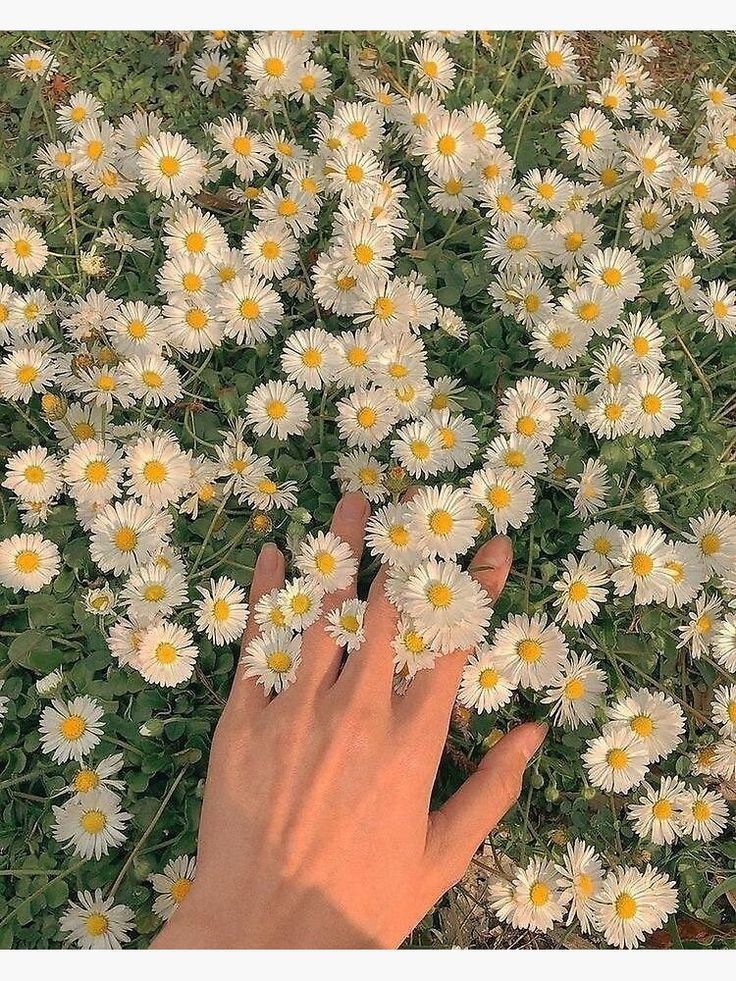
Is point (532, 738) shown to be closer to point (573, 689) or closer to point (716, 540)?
point (573, 689)

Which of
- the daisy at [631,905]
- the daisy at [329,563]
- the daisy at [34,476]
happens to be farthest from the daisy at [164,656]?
the daisy at [631,905]

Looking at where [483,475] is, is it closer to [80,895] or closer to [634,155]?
[634,155]

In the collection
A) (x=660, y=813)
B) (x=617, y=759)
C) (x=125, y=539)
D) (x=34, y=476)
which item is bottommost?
(x=660, y=813)

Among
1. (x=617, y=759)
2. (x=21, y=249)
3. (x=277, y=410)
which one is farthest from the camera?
(x=21, y=249)

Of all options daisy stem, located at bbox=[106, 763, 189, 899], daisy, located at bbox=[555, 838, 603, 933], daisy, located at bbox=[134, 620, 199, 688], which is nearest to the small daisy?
daisy, located at bbox=[555, 838, 603, 933]

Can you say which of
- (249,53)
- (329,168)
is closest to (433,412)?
(329,168)

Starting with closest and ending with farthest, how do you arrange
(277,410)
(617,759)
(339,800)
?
(339,800) → (617,759) → (277,410)

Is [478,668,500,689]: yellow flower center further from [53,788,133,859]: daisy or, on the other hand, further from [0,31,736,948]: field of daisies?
[53,788,133,859]: daisy

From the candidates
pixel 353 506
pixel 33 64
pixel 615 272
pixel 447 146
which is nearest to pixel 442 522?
pixel 353 506
